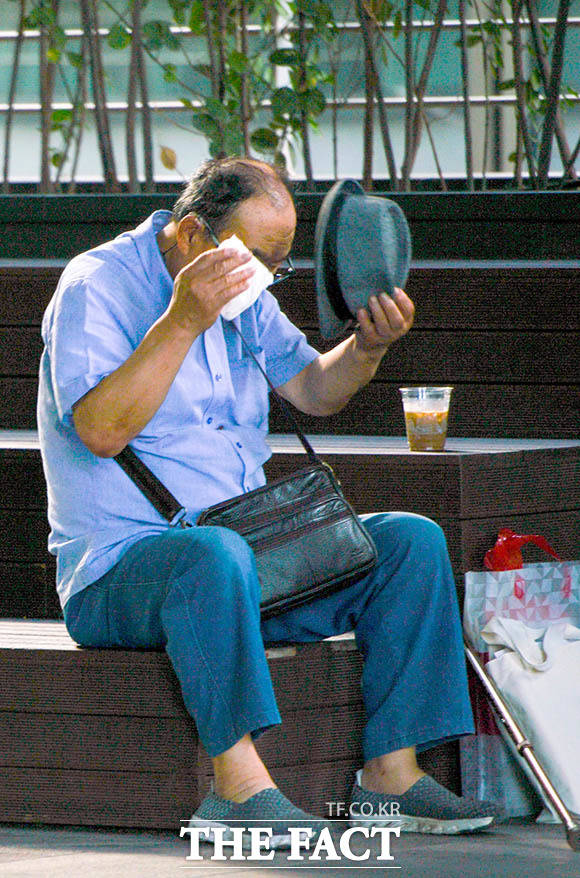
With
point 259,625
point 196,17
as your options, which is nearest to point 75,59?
point 196,17

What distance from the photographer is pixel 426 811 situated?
85.1 inches

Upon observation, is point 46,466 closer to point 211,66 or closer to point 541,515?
point 541,515

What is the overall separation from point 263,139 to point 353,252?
72.7 inches

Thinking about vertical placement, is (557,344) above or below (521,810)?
above

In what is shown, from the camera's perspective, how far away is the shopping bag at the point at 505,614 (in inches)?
91.5

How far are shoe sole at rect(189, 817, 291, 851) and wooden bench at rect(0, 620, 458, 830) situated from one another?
72 mm

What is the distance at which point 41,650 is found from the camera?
7.23 feet

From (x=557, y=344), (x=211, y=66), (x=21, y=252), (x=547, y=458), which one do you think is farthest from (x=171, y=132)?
(x=547, y=458)

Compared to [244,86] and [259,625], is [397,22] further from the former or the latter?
[259,625]

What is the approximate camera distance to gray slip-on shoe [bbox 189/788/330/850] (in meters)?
1.98

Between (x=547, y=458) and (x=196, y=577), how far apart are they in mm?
849

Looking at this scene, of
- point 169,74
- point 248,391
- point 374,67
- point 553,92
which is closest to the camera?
point 248,391

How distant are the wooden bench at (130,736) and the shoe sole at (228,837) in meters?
0.07

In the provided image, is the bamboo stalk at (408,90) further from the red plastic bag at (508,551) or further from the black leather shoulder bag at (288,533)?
the black leather shoulder bag at (288,533)
